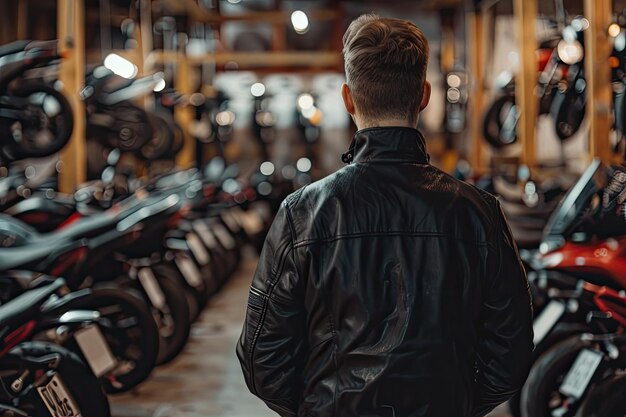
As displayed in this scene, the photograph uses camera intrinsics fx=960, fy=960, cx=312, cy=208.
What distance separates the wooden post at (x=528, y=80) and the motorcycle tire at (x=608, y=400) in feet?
12.5

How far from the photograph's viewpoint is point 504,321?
5.82 ft

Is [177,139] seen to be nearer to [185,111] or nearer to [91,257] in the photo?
[185,111]

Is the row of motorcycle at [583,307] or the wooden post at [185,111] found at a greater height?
the wooden post at [185,111]

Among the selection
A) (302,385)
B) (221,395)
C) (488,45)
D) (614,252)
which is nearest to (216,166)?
(488,45)

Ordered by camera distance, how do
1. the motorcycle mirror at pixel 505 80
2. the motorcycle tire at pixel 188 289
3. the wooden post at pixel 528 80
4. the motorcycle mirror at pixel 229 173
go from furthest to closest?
the motorcycle mirror at pixel 229 173, the motorcycle mirror at pixel 505 80, the wooden post at pixel 528 80, the motorcycle tire at pixel 188 289

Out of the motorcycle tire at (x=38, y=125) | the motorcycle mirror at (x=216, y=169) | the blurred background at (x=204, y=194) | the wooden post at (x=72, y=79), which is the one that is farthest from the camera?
the motorcycle mirror at (x=216, y=169)

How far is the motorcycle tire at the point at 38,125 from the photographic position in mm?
4473

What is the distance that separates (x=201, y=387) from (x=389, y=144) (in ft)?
9.14

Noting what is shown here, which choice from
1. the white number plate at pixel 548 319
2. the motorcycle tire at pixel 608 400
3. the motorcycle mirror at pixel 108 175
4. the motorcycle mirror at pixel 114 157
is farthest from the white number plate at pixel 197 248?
the motorcycle tire at pixel 608 400

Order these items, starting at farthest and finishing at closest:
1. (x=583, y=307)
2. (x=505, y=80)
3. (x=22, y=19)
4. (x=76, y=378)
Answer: (x=22, y=19)
(x=505, y=80)
(x=583, y=307)
(x=76, y=378)

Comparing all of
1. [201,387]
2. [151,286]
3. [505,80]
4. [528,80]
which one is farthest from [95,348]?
[505,80]

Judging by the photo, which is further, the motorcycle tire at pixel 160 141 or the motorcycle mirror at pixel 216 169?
the motorcycle mirror at pixel 216 169

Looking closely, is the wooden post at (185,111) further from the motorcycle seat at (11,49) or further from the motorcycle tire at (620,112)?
the motorcycle tire at (620,112)

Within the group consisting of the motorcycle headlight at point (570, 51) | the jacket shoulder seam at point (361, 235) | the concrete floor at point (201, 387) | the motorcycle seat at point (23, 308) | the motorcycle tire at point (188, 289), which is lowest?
the concrete floor at point (201, 387)
